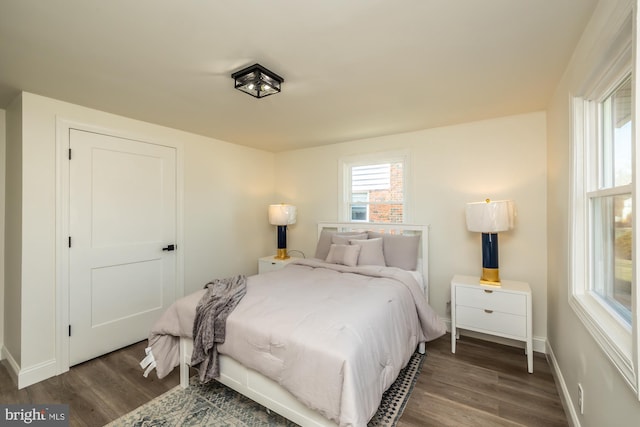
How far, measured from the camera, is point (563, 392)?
190 centimetres

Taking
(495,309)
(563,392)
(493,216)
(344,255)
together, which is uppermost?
(493,216)

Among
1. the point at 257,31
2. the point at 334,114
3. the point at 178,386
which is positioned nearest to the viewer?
the point at 257,31

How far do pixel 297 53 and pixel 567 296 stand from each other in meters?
2.37

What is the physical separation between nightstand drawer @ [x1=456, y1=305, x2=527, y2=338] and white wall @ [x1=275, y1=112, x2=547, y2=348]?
19.3 inches

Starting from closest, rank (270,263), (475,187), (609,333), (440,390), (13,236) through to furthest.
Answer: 1. (609,333)
2. (440,390)
3. (13,236)
4. (475,187)
5. (270,263)

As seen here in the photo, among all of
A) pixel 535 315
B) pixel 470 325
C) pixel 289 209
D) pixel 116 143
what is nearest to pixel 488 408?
pixel 470 325

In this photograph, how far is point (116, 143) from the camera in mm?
2746

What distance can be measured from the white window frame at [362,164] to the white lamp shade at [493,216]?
91cm

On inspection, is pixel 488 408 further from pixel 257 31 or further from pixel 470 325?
pixel 257 31

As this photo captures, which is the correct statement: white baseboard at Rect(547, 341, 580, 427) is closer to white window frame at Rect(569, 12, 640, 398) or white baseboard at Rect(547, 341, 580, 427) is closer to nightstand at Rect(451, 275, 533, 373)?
nightstand at Rect(451, 275, 533, 373)

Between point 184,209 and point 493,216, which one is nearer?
point 493,216

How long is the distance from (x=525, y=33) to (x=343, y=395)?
6.88 ft

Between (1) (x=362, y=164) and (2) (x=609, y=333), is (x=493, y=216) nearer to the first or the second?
(2) (x=609, y=333)

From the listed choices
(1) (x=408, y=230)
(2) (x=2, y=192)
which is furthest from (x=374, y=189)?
(2) (x=2, y=192)
